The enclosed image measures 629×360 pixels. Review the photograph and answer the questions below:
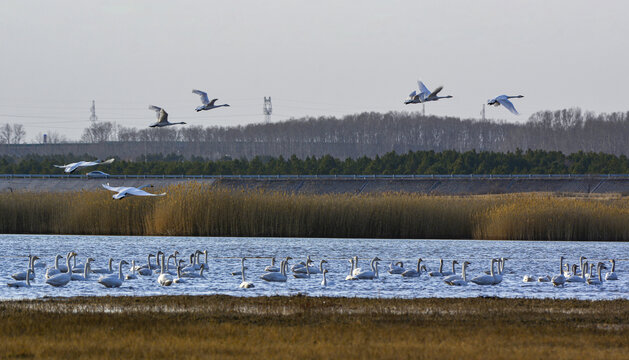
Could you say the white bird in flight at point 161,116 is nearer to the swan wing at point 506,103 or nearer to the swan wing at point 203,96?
the swan wing at point 203,96

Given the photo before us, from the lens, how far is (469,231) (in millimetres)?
41781

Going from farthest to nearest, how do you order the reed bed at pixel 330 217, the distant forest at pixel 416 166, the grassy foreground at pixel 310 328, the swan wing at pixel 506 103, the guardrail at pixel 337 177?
the distant forest at pixel 416 166 < the guardrail at pixel 337 177 < the reed bed at pixel 330 217 < the swan wing at pixel 506 103 < the grassy foreground at pixel 310 328

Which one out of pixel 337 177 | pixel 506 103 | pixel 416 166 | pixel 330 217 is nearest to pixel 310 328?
pixel 506 103

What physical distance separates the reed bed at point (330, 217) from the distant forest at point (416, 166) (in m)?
48.4

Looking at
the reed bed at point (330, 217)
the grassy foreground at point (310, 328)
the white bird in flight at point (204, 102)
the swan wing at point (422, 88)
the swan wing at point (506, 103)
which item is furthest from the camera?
the reed bed at point (330, 217)

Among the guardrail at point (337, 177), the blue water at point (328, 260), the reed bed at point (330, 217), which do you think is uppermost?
the guardrail at point (337, 177)

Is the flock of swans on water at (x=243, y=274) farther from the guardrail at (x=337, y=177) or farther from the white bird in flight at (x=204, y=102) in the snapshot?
the guardrail at (x=337, y=177)

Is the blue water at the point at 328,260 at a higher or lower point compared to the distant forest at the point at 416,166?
lower

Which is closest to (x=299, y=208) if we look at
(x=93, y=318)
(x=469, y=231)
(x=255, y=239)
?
(x=255, y=239)

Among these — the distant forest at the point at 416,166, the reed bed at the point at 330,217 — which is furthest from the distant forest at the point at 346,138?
the reed bed at the point at 330,217

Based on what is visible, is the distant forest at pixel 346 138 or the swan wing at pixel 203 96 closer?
the swan wing at pixel 203 96

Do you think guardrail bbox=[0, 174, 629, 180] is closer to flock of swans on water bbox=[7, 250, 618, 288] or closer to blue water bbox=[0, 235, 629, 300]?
blue water bbox=[0, 235, 629, 300]

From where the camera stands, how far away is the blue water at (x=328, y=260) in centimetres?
2144

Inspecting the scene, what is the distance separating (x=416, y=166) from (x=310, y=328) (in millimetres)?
81324
